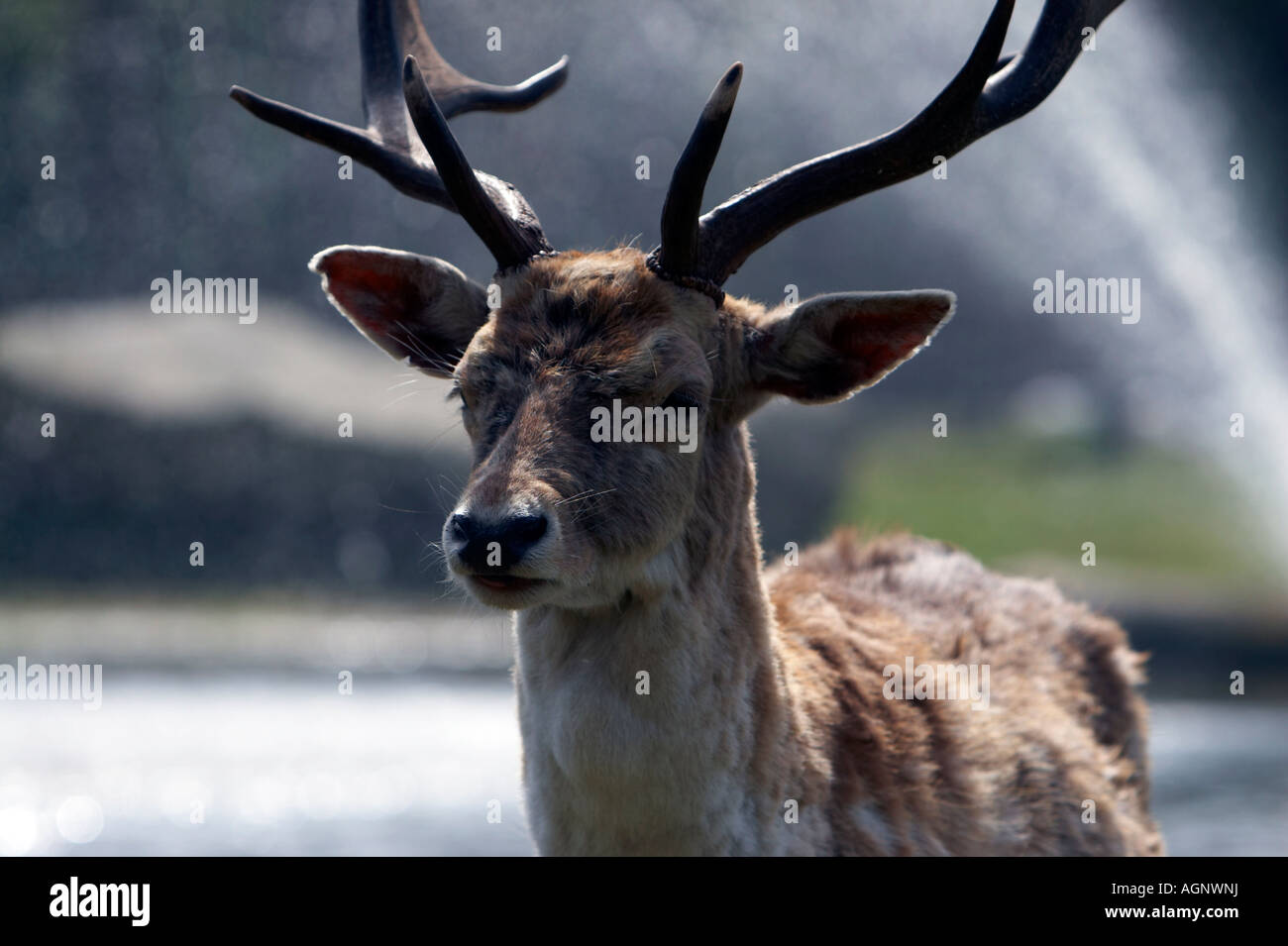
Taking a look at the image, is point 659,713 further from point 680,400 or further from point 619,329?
point 619,329

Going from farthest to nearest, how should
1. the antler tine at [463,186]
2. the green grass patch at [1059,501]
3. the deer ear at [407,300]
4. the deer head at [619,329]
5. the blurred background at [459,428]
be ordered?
the green grass patch at [1059,501] < the blurred background at [459,428] < the deer ear at [407,300] < the antler tine at [463,186] < the deer head at [619,329]

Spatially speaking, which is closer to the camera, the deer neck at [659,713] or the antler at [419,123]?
the deer neck at [659,713]

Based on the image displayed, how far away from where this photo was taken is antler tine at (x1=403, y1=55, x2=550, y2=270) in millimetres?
5965

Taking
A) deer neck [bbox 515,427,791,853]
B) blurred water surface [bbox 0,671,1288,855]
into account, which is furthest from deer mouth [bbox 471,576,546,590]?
blurred water surface [bbox 0,671,1288,855]

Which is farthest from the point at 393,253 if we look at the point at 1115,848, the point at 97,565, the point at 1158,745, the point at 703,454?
the point at 97,565

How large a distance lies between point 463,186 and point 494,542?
Answer: 186 cm

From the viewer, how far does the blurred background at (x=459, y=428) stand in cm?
2247

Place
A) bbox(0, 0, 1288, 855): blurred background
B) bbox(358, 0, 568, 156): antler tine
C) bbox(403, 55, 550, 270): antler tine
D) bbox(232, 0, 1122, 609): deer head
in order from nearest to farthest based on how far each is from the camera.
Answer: bbox(232, 0, 1122, 609): deer head, bbox(403, 55, 550, 270): antler tine, bbox(358, 0, 568, 156): antler tine, bbox(0, 0, 1288, 855): blurred background

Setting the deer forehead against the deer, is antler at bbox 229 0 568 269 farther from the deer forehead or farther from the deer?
the deer forehead

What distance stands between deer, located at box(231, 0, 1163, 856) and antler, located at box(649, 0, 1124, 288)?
0.01m

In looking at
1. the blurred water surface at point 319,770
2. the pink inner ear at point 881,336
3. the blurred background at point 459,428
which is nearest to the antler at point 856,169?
the pink inner ear at point 881,336

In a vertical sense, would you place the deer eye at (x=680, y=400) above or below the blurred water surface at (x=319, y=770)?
above

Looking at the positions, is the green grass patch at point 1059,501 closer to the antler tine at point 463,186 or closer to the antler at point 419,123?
the antler at point 419,123

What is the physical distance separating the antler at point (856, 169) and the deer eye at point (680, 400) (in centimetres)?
61
